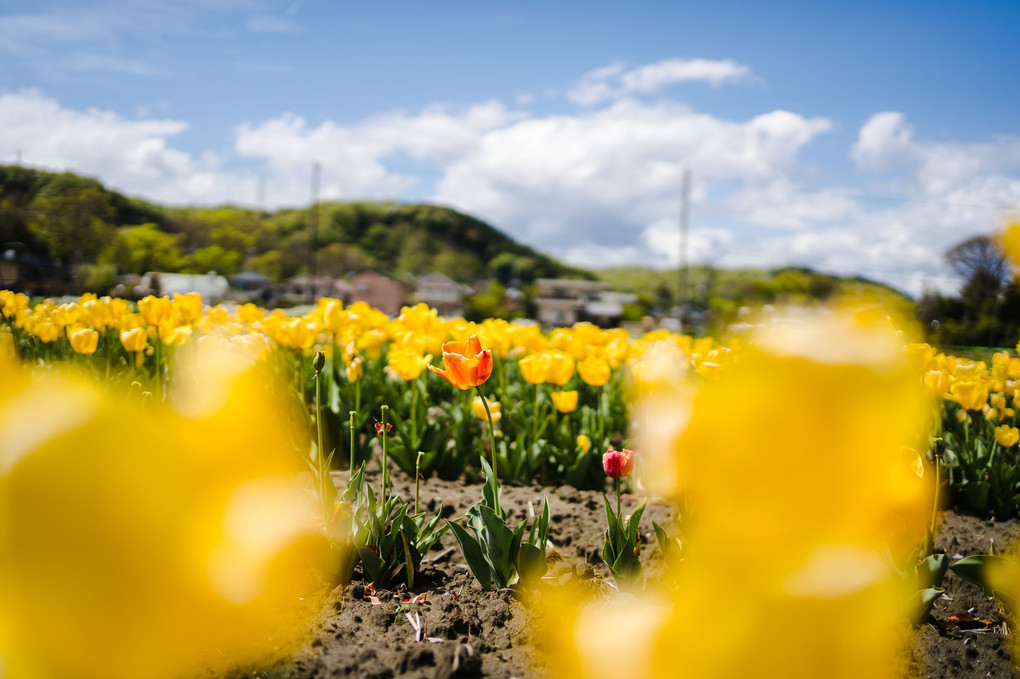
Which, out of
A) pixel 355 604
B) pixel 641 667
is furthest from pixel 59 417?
pixel 355 604

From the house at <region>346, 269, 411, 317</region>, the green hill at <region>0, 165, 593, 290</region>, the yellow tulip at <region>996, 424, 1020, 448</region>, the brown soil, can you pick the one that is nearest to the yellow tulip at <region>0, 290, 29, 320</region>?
the green hill at <region>0, 165, 593, 290</region>

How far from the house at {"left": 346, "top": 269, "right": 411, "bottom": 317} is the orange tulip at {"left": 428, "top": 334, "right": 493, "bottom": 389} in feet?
219

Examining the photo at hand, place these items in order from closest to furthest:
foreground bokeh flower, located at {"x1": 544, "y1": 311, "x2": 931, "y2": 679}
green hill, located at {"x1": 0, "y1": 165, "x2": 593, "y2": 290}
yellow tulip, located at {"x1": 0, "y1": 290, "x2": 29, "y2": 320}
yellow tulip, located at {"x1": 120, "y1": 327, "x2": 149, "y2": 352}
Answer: foreground bokeh flower, located at {"x1": 544, "y1": 311, "x2": 931, "y2": 679} < yellow tulip, located at {"x1": 120, "y1": 327, "x2": 149, "y2": 352} < yellow tulip, located at {"x1": 0, "y1": 290, "x2": 29, "y2": 320} < green hill, located at {"x1": 0, "y1": 165, "x2": 593, "y2": 290}

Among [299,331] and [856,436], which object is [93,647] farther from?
[299,331]

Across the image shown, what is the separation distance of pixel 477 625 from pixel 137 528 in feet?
5.21

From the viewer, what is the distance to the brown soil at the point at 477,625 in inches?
48.6

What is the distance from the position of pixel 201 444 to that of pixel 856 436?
30 centimetres

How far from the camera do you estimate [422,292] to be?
256 ft

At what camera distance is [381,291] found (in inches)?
2830

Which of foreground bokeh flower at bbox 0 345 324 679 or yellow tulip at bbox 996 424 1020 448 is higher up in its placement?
foreground bokeh flower at bbox 0 345 324 679

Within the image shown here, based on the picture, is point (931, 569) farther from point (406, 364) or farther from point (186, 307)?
point (186, 307)

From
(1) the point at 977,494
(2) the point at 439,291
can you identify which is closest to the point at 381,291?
(2) the point at 439,291

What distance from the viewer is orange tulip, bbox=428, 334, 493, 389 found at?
2.02 metres

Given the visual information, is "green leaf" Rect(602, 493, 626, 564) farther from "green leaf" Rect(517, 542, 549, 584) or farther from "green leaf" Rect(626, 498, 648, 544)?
A: "green leaf" Rect(517, 542, 549, 584)
